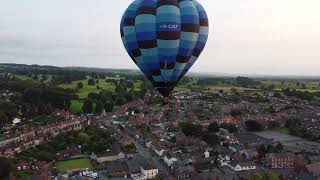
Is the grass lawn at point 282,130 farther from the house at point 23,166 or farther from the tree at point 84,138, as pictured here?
the house at point 23,166

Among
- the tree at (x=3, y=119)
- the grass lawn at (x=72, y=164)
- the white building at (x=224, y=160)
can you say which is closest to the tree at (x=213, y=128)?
the white building at (x=224, y=160)

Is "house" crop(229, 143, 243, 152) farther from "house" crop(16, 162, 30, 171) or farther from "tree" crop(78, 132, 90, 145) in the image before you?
"house" crop(16, 162, 30, 171)

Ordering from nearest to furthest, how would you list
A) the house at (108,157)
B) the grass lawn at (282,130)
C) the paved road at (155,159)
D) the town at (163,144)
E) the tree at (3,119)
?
the town at (163,144) → the paved road at (155,159) → the house at (108,157) → the grass lawn at (282,130) → the tree at (3,119)

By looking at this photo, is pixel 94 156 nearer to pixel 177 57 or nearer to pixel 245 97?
pixel 177 57

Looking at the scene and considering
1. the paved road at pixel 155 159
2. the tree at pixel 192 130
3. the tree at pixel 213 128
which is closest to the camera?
the paved road at pixel 155 159

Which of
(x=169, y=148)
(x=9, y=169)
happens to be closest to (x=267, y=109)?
(x=169, y=148)

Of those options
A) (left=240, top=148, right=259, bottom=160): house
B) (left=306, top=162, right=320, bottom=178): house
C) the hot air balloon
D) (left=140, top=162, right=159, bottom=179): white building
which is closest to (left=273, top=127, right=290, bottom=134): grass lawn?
(left=240, top=148, right=259, bottom=160): house
